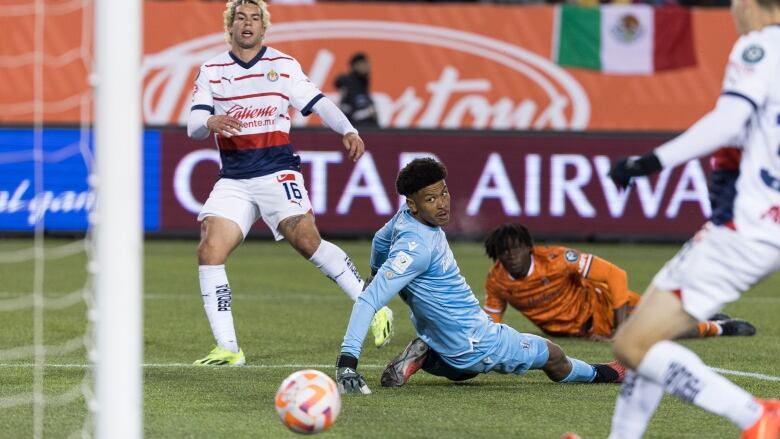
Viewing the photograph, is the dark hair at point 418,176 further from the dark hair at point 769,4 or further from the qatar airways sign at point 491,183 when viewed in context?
the qatar airways sign at point 491,183

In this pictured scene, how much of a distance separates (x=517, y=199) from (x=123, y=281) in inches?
455

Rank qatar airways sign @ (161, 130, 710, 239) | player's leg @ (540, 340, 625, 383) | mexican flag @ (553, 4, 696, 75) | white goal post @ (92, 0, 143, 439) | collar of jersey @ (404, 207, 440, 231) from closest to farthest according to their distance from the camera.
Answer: white goal post @ (92, 0, 143, 439) → collar of jersey @ (404, 207, 440, 231) → player's leg @ (540, 340, 625, 383) → qatar airways sign @ (161, 130, 710, 239) → mexican flag @ (553, 4, 696, 75)

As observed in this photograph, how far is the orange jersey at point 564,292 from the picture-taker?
29.8 feet

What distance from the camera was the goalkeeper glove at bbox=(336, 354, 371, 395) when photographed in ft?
22.2

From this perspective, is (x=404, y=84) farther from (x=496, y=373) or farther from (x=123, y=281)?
(x=123, y=281)

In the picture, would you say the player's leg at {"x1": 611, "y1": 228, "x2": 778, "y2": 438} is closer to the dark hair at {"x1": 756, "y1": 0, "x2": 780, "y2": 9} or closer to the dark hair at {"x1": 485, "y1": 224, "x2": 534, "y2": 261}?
the dark hair at {"x1": 756, "y1": 0, "x2": 780, "y2": 9}

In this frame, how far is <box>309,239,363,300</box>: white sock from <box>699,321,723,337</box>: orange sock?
237cm

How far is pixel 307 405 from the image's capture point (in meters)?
5.70

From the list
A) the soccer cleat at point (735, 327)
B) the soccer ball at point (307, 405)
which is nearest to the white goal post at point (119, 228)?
the soccer ball at point (307, 405)

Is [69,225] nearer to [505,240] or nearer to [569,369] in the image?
[505,240]

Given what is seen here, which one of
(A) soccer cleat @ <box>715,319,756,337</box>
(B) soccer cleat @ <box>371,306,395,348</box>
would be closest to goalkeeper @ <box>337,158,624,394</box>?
(B) soccer cleat @ <box>371,306,395,348</box>

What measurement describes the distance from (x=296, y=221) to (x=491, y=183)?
7798mm

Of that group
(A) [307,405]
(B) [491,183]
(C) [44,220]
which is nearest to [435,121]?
(B) [491,183]

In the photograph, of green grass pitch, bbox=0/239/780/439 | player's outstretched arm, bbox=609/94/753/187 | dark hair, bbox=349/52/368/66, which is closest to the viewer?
player's outstretched arm, bbox=609/94/753/187
